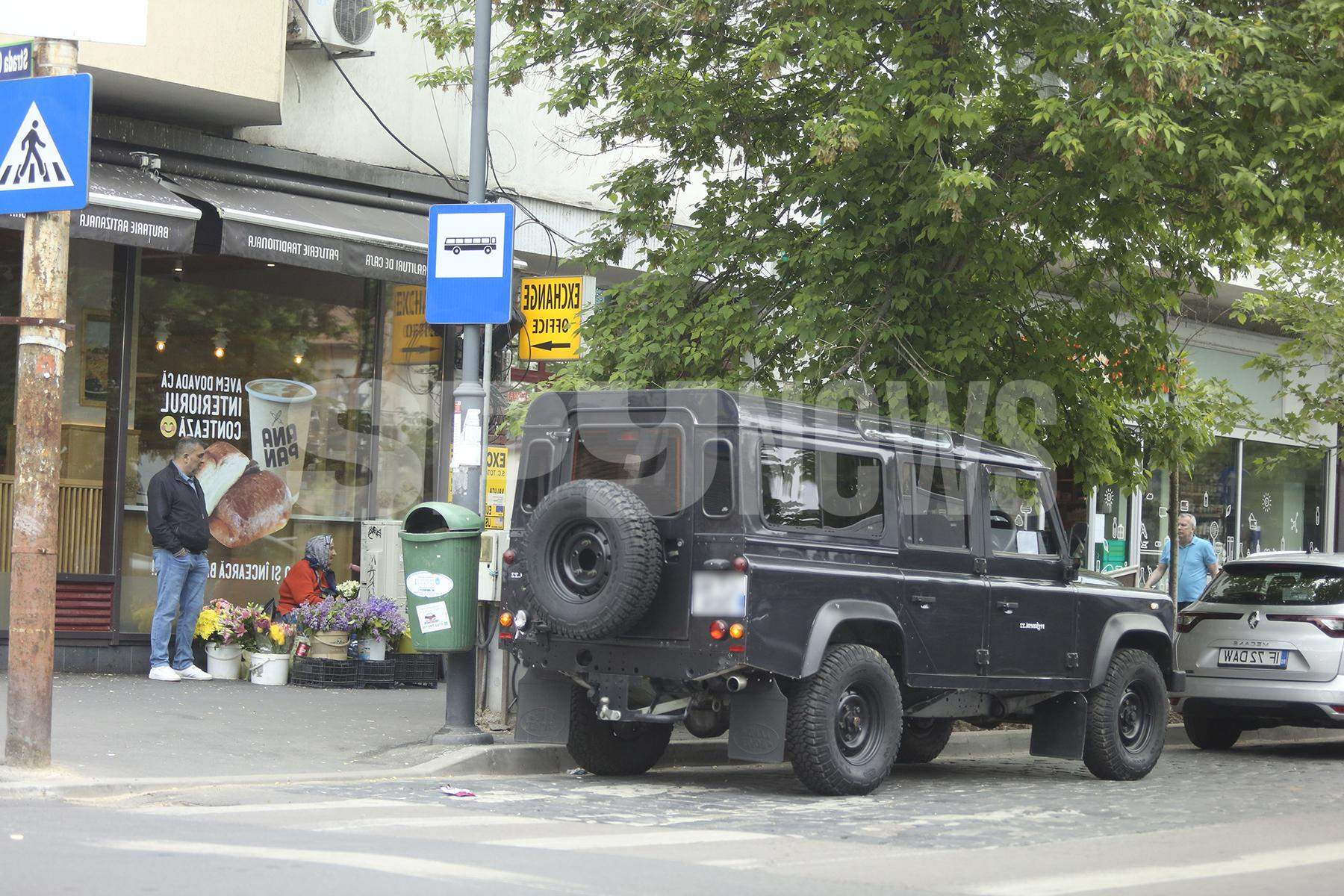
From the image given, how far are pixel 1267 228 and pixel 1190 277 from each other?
8.82 feet

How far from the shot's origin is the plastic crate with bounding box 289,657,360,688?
14125mm

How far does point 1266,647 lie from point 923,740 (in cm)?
324

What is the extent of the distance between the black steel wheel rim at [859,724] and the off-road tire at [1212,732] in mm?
5426

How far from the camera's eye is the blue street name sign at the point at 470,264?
11086mm

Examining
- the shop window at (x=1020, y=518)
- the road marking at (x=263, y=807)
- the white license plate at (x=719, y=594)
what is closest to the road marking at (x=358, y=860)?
the road marking at (x=263, y=807)

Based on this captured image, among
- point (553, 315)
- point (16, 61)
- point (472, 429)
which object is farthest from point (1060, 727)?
point (16, 61)

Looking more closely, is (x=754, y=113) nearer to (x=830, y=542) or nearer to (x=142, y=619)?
(x=830, y=542)

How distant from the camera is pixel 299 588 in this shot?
14.6 meters

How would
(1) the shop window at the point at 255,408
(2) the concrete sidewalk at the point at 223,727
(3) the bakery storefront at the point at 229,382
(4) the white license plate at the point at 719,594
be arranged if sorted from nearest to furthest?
1. (4) the white license plate at the point at 719,594
2. (2) the concrete sidewalk at the point at 223,727
3. (3) the bakery storefront at the point at 229,382
4. (1) the shop window at the point at 255,408

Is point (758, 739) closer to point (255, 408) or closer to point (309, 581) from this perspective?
point (309, 581)

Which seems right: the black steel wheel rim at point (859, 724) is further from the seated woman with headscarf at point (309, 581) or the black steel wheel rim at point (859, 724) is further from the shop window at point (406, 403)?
the shop window at point (406, 403)

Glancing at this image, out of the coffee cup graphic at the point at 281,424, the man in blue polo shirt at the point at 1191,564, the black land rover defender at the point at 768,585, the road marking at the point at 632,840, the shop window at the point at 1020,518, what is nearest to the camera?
the road marking at the point at 632,840

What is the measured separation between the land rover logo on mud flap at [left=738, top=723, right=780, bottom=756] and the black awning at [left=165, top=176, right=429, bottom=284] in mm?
6568

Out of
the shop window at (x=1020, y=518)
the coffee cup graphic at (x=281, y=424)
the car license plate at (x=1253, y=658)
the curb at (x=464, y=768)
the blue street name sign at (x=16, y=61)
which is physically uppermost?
the blue street name sign at (x=16, y=61)
